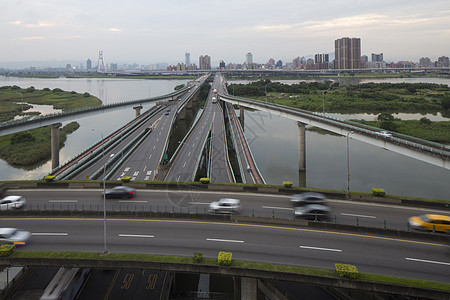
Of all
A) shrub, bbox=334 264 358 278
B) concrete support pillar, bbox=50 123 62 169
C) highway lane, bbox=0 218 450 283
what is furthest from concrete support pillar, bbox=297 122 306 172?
concrete support pillar, bbox=50 123 62 169

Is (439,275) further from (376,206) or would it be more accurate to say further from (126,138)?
(126,138)

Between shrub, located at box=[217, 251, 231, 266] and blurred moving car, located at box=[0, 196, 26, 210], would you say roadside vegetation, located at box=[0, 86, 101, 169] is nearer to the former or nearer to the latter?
blurred moving car, located at box=[0, 196, 26, 210]

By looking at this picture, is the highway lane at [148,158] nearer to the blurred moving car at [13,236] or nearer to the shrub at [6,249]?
the blurred moving car at [13,236]

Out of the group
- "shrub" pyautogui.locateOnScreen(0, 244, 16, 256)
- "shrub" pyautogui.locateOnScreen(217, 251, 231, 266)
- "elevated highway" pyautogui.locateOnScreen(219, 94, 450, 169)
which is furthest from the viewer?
"elevated highway" pyautogui.locateOnScreen(219, 94, 450, 169)

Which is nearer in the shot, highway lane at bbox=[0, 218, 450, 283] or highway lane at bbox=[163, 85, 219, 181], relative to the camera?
highway lane at bbox=[0, 218, 450, 283]

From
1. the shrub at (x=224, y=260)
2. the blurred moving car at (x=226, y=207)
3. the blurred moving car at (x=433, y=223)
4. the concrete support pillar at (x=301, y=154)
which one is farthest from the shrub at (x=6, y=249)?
the concrete support pillar at (x=301, y=154)

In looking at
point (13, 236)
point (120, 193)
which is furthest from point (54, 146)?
point (13, 236)

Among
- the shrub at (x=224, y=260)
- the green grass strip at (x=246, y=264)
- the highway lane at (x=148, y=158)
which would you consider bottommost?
the green grass strip at (x=246, y=264)
